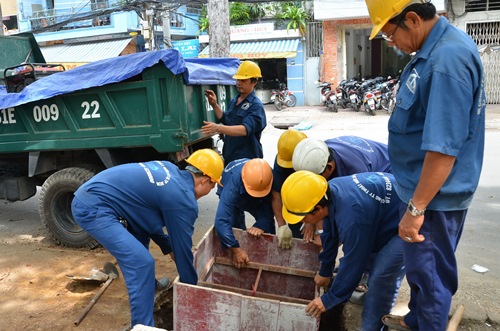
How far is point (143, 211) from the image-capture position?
305 centimetres

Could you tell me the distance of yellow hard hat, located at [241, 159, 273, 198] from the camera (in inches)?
136

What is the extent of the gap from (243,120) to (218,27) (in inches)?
141

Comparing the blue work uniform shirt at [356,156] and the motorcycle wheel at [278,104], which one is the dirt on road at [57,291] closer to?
the blue work uniform shirt at [356,156]

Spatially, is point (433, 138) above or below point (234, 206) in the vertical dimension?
above

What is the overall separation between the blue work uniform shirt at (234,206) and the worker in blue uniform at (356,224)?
872mm

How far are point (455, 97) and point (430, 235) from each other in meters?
0.65

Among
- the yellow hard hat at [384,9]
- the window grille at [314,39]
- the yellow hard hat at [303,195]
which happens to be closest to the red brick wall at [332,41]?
the window grille at [314,39]

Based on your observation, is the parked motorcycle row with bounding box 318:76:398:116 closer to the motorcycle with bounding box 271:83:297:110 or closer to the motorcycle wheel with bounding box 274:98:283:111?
the motorcycle with bounding box 271:83:297:110

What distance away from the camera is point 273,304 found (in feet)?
8.66

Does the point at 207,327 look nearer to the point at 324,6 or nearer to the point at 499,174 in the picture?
the point at 499,174

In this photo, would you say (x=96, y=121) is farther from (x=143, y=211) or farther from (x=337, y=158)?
(x=337, y=158)

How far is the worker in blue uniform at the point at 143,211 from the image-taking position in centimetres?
285

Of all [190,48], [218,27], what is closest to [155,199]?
[218,27]

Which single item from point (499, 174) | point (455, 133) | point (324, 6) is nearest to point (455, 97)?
point (455, 133)
